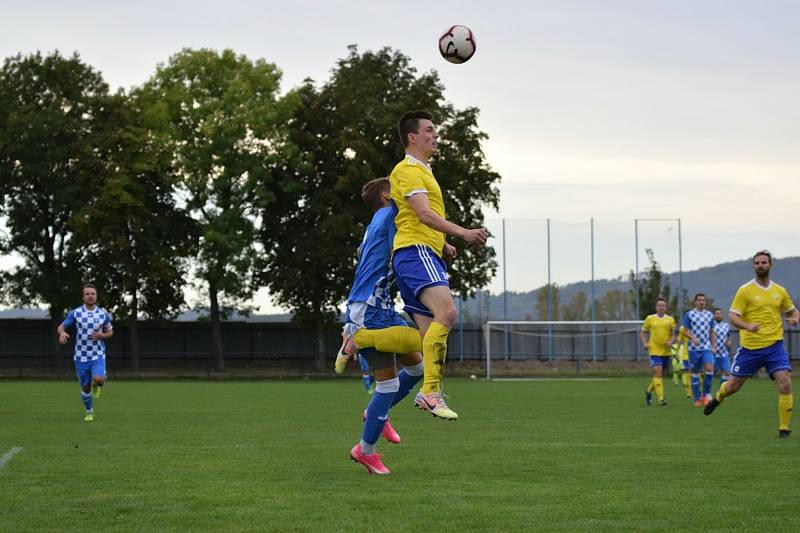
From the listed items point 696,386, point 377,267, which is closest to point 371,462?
point 377,267

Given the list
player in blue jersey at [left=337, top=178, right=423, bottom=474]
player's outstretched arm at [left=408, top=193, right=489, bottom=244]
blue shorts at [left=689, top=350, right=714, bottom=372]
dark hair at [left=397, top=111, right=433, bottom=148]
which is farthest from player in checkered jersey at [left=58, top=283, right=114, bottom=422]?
blue shorts at [left=689, top=350, right=714, bottom=372]

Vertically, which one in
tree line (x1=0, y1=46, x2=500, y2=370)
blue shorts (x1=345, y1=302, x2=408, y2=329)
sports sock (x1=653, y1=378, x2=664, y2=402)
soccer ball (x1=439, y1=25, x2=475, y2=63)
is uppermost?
tree line (x1=0, y1=46, x2=500, y2=370)

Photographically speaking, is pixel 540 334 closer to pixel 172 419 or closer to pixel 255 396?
pixel 255 396

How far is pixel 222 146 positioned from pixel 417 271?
4666 centimetres

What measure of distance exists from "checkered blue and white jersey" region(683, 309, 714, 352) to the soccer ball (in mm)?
15265

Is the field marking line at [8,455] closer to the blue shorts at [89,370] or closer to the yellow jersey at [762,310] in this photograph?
the blue shorts at [89,370]

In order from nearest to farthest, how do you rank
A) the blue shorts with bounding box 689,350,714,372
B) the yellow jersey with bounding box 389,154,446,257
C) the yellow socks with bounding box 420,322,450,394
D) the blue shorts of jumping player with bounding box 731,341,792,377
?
the yellow socks with bounding box 420,322,450,394 → the yellow jersey with bounding box 389,154,446,257 → the blue shorts of jumping player with bounding box 731,341,792,377 → the blue shorts with bounding box 689,350,714,372

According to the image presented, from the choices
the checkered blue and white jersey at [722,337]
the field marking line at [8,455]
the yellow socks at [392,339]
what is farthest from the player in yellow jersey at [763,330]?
the checkered blue and white jersey at [722,337]

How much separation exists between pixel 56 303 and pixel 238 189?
9729 mm

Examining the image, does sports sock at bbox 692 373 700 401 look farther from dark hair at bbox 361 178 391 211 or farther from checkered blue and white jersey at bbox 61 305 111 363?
dark hair at bbox 361 178 391 211

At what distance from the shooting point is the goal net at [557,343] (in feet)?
177

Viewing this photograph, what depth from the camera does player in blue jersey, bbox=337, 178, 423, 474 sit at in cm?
961

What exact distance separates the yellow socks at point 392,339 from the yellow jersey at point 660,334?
686 inches

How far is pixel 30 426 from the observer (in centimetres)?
1723
